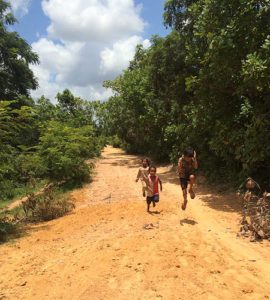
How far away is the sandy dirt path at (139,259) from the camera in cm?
340

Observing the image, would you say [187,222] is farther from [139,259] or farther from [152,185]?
[139,259]

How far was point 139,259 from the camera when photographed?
4.23 meters

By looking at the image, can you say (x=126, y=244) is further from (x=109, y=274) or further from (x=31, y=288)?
(x=31, y=288)

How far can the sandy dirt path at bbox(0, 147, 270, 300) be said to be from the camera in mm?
3402

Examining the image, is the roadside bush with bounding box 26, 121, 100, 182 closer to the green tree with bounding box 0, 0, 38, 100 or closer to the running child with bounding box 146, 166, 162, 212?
the running child with bounding box 146, 166, 162, 212

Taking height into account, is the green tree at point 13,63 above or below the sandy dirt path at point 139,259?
above

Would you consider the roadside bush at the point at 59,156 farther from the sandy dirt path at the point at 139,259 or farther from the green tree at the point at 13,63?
the green tree at the point at 13,63

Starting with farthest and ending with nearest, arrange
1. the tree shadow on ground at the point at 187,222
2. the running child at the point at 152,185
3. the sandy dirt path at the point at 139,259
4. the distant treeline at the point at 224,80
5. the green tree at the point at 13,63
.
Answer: the green tree at the point at 13,63 → the running child at the point at 152,185 → the distant treeline at the point at 224,80 → the tree shadow on ground at the point at 187,222 → the sandy dirt path at the point at 139,259

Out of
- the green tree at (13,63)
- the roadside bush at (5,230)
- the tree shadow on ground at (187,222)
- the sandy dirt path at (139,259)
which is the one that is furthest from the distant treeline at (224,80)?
the green tree at (13,63)

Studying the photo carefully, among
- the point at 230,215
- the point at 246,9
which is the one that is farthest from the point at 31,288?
the point at 246,9

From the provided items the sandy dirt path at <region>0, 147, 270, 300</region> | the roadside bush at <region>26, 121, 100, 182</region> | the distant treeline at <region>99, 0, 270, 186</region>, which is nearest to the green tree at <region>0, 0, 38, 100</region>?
the roadside bush at <region>26, 121, 100, 182</region>

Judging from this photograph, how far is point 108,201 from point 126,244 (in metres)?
5.16

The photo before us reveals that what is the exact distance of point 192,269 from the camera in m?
3.82

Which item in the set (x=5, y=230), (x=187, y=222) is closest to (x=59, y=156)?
(x=5, y=230)
